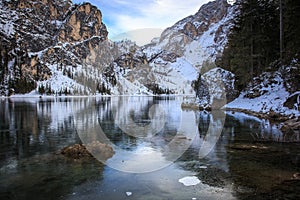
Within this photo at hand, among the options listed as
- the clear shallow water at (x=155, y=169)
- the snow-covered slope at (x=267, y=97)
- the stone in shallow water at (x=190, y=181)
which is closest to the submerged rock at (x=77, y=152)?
the clear shallow water at (x=155, y=169)

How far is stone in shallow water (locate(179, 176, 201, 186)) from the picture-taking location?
30.4 ft

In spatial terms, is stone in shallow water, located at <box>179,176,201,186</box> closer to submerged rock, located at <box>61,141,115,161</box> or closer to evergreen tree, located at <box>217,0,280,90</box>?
submerged rock, located at <box>61,141,115,161</box>

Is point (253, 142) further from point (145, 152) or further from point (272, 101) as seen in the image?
point (272, 101)

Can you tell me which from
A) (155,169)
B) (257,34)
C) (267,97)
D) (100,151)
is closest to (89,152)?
(100,151)

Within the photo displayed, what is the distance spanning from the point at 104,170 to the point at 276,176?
640 cm

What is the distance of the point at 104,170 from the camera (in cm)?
1082

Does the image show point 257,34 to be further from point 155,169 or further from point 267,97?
point 155,169

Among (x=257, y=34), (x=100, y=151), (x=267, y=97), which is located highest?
(x=257, y=34)

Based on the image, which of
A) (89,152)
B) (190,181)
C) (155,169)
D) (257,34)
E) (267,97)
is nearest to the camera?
(190,181)

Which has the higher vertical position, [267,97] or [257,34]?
[257,34]

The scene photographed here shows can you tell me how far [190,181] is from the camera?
9.44 meters

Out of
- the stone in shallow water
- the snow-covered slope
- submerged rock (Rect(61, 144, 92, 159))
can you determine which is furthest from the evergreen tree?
the stone in shallow water

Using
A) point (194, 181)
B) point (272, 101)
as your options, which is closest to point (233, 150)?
point (194, 181)

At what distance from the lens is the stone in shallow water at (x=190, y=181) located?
9.26 metres
